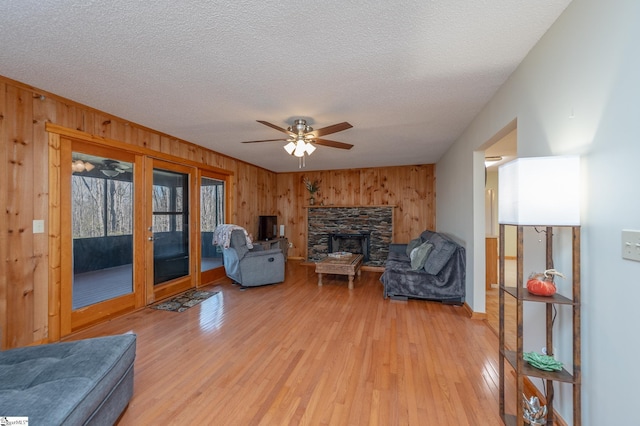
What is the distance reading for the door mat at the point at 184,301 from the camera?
3.46 meters

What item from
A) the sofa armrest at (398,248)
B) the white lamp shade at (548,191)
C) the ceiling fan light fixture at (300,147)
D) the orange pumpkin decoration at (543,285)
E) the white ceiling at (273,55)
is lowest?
the sofa armrest at (398,248)

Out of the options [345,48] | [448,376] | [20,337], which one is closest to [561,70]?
[345,48]

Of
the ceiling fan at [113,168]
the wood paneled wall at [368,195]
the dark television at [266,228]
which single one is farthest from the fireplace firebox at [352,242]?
the ceiling fan at [113,168]

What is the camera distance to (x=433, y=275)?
3.64 m

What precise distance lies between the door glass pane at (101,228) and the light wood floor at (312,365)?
43cm

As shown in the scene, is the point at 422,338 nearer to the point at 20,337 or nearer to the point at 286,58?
the point at 286,58

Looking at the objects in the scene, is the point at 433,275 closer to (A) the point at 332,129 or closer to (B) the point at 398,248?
(B) the point at 398,248

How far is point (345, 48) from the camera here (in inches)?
69.8

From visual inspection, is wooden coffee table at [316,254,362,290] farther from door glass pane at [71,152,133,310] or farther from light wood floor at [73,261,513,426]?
door glass pane at [71,152,133,310]

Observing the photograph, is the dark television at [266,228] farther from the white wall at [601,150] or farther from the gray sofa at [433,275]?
the white wall at [601,150]

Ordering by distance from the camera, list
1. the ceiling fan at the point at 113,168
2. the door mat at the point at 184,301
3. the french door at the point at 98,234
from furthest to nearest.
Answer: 1. the door mat at the point at 184,301
2. the ceiling fan at the point at 113,168
3. the french door at the point at 98,234

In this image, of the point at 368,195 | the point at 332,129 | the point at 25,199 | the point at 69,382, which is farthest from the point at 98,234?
the point at 368,195

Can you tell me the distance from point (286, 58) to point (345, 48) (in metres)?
0.43

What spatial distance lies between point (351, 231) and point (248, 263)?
9.45 ft
